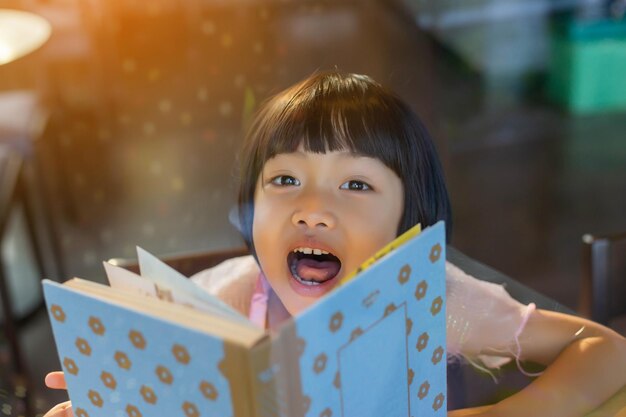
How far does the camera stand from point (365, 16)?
2.23 metres

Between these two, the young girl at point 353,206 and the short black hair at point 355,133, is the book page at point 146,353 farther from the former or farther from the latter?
the short black hair at point 355,133

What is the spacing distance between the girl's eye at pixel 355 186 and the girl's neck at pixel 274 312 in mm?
186

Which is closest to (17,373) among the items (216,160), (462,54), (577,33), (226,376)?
(216,160)

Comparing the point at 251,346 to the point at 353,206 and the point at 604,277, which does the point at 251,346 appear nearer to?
the point at 353,206

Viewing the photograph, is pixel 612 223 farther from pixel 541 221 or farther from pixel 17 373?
pixel 17 373

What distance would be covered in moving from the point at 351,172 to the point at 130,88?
1.50 m

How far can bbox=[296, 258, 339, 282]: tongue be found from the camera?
0.74 meters

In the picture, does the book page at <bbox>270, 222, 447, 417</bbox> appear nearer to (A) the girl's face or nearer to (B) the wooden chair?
(A) the girl's face

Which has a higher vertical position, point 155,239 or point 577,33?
point 577,33

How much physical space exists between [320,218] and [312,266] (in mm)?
64

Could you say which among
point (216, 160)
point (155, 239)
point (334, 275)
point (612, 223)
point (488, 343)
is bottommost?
point (612, 223)

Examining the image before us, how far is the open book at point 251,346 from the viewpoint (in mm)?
488

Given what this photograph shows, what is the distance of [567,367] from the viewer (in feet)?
2.57

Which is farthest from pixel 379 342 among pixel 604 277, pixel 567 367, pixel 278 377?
pixel 604 277
